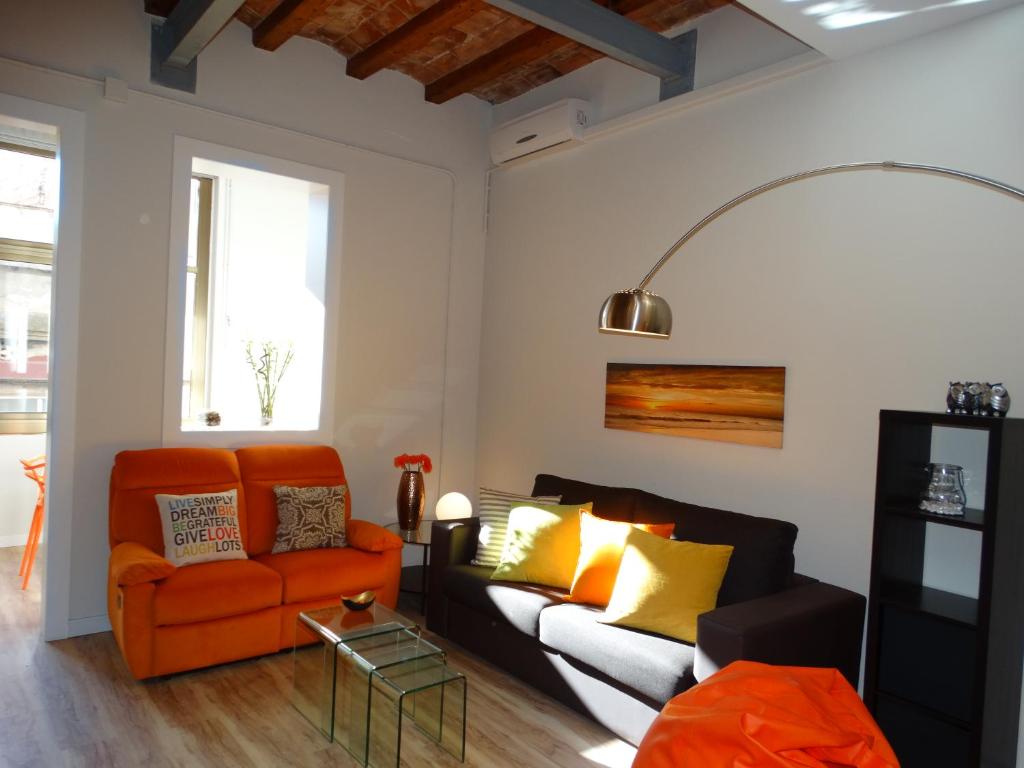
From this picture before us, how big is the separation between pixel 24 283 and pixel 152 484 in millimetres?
2791

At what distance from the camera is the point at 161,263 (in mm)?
4020

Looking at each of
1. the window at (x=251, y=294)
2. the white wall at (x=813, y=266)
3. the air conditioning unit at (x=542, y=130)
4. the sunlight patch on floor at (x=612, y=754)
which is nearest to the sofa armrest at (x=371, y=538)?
the window at (x=251, y=294)

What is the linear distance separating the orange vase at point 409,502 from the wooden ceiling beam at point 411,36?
247 centimetres

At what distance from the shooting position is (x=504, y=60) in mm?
4383

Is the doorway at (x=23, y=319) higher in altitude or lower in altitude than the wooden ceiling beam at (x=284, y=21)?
lower

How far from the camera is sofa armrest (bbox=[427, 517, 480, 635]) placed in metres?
3.99

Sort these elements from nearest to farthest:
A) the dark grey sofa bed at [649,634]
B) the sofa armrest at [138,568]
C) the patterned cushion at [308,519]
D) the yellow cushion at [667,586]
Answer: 1. the dark grey sofa bed at [649,634]
2. the yellow cushion at [667,586]
3. the sofa armrest at [138,568]
4. the patterned cushion at [308,519]

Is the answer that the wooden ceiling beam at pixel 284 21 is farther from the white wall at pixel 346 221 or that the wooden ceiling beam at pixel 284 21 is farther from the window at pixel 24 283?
the window at pixel 24 283

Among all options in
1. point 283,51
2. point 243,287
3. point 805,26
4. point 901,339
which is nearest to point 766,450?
point 901,339

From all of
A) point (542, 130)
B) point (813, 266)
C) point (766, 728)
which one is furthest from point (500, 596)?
point (542, 130)

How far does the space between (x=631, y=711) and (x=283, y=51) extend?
4.01 meters

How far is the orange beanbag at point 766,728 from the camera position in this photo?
1.38 m

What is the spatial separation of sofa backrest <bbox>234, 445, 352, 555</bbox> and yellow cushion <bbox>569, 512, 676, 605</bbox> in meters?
1.55

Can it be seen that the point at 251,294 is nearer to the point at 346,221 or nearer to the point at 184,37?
the point at 346,221
